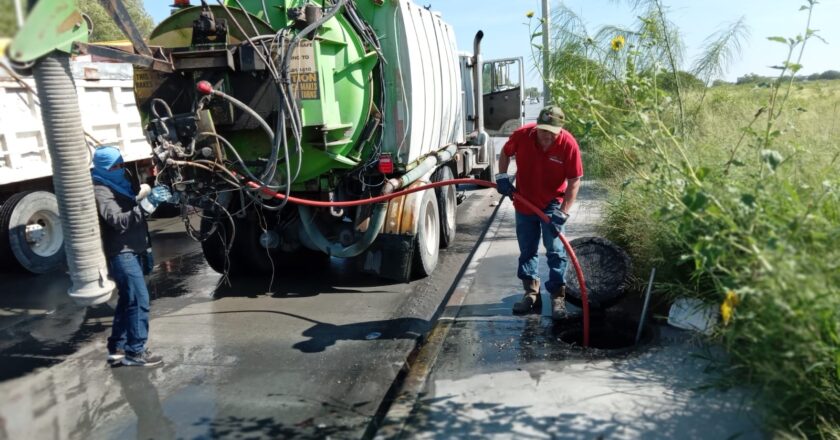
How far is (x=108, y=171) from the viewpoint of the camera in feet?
14.0

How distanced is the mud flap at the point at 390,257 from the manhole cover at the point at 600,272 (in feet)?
4.97

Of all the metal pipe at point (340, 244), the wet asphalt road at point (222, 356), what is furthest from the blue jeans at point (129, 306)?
the metal pipe at point (340, 244)

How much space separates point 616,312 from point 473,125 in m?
5.61

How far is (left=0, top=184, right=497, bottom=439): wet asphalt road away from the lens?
3.74 meters

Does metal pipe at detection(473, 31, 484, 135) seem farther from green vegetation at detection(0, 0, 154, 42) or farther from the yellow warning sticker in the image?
the yellow warning sticker

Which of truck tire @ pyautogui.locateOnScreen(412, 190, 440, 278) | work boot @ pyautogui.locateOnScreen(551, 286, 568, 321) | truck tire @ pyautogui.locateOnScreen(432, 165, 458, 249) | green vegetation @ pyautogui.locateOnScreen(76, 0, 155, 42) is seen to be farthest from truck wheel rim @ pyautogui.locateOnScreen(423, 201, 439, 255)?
green vegetation @ pyautogui.locateOnScreen(76, 0, 155, 42)

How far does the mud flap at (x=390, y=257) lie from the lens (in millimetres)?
5914

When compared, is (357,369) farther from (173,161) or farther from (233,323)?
(173,161)

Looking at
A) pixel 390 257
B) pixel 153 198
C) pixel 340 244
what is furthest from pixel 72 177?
pixel 390 257

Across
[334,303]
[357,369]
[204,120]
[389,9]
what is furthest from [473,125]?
[357,369]

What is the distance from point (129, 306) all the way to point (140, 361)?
1.34 feet

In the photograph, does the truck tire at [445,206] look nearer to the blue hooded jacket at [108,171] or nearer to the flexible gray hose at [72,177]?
the blue hooded jacket at [108,171]

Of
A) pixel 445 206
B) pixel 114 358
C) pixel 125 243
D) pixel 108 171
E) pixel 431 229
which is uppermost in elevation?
pixel 108 171

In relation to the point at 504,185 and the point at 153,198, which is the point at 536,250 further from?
the point at 153,198
